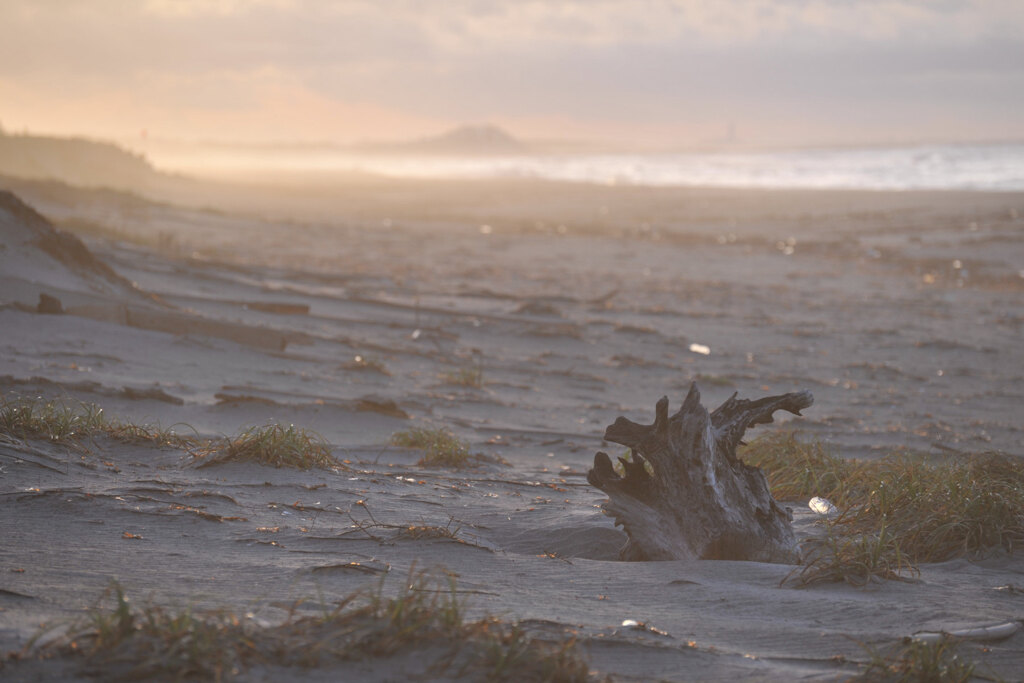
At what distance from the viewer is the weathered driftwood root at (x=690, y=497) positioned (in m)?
4.37

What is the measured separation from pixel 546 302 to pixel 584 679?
12344 millimetres

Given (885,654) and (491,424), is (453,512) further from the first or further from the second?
(491,424)

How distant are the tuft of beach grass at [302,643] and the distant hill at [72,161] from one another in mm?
40207

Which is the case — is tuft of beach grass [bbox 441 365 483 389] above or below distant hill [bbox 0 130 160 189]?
below

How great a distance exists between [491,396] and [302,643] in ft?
21.2

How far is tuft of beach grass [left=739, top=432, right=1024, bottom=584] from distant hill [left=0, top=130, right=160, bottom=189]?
39306 mm

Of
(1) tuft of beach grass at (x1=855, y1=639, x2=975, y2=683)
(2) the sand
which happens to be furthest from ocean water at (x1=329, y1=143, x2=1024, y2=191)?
(1) tuft of beach grass at (x1=855, y1=639, x2=975, y2=683)

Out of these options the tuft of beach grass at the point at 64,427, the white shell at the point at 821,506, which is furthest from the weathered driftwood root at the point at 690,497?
the tuft of beach grass at the point at 64,427

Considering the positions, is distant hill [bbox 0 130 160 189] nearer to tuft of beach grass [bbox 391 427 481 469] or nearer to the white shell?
tuft of beach grass [bbox 391 427 481 469]

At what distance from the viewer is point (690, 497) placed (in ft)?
14.6

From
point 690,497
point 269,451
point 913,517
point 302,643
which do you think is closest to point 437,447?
point 269,451

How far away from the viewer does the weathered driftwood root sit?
437 cm

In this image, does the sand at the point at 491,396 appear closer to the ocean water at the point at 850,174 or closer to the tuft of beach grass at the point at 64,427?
the tuft of beach grass at the point at 64,427

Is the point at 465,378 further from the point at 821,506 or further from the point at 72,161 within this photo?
the point at 72,161
